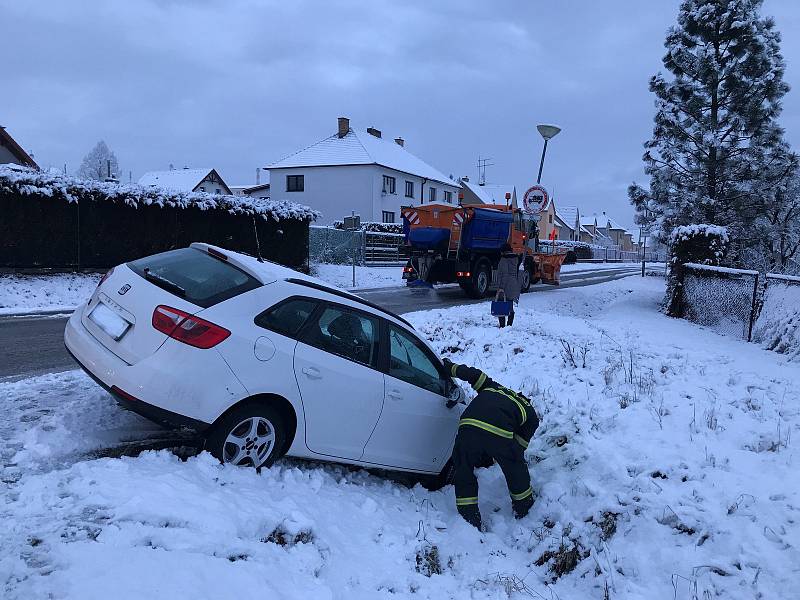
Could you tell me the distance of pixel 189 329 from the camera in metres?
3.57

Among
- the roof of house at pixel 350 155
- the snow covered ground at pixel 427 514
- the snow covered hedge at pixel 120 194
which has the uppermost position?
the roof of house at pixel 350 155

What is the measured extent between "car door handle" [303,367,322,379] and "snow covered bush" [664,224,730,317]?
12041mm

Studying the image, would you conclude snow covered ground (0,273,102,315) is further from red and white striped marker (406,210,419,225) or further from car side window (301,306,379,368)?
car side window (301,306,379,368)

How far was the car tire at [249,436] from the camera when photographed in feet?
11.9

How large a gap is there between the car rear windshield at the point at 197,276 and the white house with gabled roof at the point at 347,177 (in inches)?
1463

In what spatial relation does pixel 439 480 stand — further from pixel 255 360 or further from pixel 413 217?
pixel 413 217

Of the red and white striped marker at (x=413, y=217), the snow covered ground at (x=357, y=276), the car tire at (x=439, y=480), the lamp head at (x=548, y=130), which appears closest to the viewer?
the car tire at (x=439, y=480)

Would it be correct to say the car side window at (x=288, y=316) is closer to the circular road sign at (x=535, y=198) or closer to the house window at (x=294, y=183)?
the circular road sign at (x=535, y=198)

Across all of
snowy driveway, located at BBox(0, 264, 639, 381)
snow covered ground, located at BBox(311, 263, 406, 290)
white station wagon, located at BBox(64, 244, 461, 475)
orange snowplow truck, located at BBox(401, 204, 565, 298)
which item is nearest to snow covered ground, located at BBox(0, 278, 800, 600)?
white station wagon, located at BBox(64, 244, 461, 475)

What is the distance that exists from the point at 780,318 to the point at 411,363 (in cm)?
760

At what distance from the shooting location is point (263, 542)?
3062 millimetres

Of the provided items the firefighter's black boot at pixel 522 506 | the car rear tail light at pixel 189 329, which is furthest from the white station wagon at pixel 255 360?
the firefighter's black boot at pixel 522 506

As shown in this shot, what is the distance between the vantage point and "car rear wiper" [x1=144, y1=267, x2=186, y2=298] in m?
3.82

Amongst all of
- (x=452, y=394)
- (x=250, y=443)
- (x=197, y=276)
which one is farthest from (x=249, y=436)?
(x=452, y=394)
